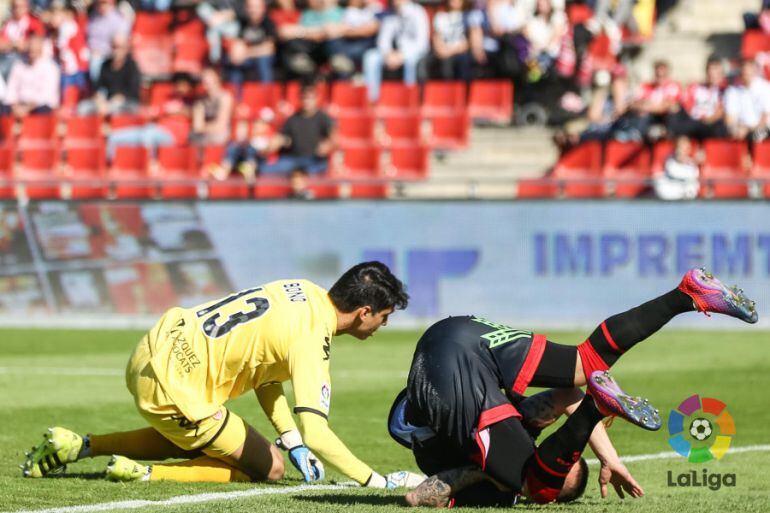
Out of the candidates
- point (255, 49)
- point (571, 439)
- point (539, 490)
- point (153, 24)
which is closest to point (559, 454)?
point (571, 439)

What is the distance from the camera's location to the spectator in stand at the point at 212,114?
70.6 feet

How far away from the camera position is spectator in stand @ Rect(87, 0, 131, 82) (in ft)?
78.9

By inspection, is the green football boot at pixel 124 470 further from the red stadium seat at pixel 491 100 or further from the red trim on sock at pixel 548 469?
the red stadium seat at pixel 491 100

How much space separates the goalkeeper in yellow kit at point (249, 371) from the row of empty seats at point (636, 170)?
416 inches

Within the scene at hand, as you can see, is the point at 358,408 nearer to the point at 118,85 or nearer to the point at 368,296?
the point at 368,296

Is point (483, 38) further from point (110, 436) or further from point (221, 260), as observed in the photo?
point (110, 436)

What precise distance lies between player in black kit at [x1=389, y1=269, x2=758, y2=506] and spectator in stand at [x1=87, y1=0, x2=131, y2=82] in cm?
1831

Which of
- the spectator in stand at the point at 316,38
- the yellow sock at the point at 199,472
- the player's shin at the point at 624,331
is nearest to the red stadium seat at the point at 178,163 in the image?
the spectator in stand at the point at 316,38

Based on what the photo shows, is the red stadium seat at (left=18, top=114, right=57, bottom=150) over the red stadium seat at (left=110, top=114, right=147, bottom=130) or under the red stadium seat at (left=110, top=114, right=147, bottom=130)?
under

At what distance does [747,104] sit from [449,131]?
4633mm

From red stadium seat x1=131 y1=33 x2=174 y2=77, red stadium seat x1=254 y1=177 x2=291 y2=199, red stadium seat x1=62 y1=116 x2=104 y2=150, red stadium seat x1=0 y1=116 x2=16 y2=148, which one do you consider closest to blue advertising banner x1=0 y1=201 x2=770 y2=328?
red stadium seat x1=254 y1=177 x2=291 y2=199

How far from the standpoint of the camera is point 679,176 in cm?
1834

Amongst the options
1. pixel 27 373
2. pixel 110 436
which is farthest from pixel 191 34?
pixel 110 436

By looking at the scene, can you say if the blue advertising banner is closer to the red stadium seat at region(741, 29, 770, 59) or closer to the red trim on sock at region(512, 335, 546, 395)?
the red stadium seat at region(741, 29, 770, 59)
